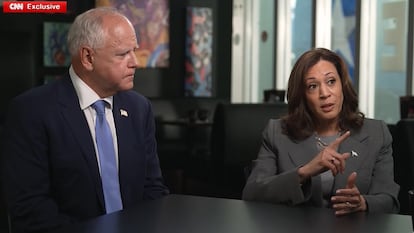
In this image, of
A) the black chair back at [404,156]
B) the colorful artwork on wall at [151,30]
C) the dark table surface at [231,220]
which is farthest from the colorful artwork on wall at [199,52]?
the dark table surface at [231,220]

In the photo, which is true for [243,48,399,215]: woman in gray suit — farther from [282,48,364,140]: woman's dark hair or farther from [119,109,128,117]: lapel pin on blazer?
[119,109,128,117]: lapel pin on blazer

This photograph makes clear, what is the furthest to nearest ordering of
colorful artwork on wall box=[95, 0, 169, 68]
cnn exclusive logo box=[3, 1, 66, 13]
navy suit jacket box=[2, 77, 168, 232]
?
colorful artwork on wall box=[95, 0, 169, 68]
cnn exclusive logo box=[3, 1, 66, 13]
navy suit jacket box=[2, 77, 168, 232]

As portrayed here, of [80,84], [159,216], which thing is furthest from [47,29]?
[159,216]

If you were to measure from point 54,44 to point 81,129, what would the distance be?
4978 mm

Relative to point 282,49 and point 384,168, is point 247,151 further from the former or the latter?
point 282,49

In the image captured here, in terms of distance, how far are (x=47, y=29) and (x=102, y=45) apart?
4.91 metres

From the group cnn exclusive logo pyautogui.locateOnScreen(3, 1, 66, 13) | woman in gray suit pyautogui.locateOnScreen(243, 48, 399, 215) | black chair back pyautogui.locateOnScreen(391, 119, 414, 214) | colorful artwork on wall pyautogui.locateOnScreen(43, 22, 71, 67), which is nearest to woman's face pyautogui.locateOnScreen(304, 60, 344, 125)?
woman in gray suit pyautogui.locateOnScreen(243, 48, 399, 215)

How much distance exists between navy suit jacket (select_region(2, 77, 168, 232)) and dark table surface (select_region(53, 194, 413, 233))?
0.80 feet

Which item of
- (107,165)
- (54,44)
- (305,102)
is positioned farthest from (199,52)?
(107,165)

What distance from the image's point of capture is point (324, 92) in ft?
6.49

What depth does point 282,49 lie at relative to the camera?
8.02m

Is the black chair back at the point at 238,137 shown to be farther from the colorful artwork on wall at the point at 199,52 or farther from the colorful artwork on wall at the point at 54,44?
the colorful artwork on wall at the point at 199,52

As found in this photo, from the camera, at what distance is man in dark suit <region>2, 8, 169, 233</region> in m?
1.73

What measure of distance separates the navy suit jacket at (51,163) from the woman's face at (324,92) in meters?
0.61
